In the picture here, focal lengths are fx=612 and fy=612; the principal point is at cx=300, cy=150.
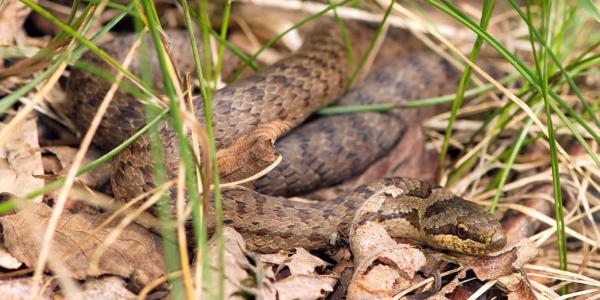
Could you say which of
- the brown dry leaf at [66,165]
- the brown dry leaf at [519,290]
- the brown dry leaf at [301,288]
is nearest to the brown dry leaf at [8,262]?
the brown dry leaf at [66,165]

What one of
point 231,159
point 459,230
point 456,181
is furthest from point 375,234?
point 456,181

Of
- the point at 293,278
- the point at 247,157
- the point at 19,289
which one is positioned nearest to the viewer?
the point at 19,289

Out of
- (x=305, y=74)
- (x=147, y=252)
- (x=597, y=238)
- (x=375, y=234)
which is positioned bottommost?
(x=147, y=252)

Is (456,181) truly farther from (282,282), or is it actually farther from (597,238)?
(282,282)

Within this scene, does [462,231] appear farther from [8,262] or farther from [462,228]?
[8,262]

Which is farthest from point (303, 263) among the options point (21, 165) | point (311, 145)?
point (21, 165)

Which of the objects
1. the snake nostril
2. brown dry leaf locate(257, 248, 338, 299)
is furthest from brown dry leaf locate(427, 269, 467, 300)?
brown dry leaf locate(257, 248, 338, 299)
